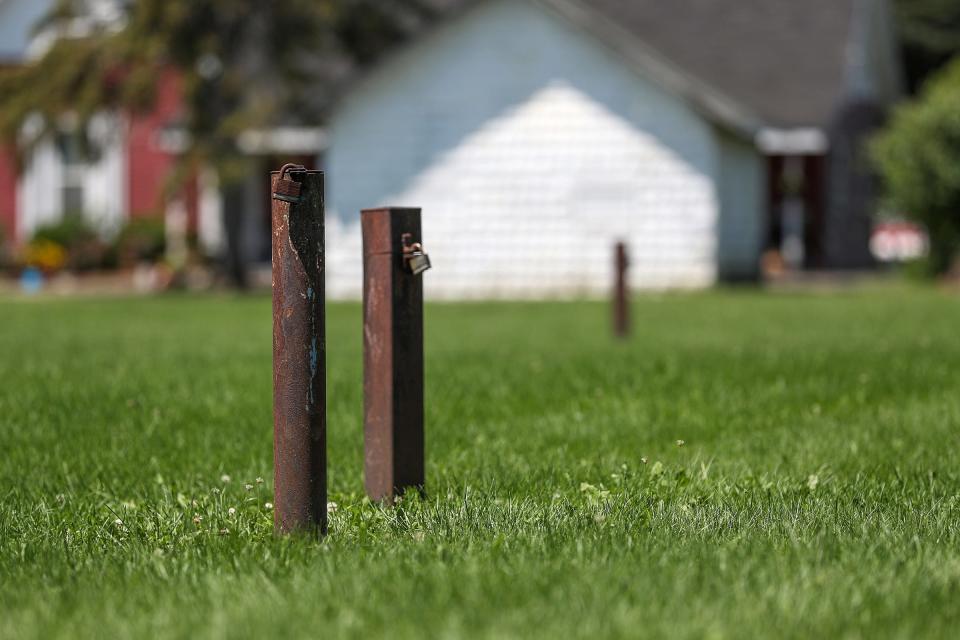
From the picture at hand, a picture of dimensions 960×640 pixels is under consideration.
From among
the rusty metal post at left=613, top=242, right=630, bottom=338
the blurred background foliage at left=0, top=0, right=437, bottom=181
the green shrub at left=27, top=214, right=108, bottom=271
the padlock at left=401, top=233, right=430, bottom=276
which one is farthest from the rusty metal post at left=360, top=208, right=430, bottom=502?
the green shrub at left=27, top=214, right=108, bottom=271

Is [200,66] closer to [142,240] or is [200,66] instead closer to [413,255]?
[142,240]

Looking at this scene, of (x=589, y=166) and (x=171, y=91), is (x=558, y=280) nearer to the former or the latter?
(x=589, y=166)

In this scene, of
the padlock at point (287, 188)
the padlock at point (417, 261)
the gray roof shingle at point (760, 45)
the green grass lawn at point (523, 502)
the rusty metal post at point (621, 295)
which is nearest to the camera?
the green grass lawn at point (523, 502)

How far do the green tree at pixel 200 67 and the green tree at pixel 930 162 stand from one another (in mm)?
9018

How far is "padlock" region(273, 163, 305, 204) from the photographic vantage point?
13.8 ft

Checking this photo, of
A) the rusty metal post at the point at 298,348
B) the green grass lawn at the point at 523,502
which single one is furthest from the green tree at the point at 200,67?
the rusty metal post at the point at 298,348

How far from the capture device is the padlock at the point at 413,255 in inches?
193

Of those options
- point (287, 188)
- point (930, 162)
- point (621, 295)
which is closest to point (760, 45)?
point (930, 162)

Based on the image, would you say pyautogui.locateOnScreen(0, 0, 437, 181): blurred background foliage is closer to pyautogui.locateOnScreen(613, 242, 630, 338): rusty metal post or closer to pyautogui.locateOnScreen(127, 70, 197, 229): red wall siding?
pyautogui.locateOnScreen(127, 70, 197, 229): red wall siding

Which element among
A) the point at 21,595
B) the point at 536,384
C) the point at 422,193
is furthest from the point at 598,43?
the point at 21,595

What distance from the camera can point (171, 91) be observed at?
32.1m

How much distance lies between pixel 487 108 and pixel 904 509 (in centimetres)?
1995

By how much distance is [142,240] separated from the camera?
2992 centimetres

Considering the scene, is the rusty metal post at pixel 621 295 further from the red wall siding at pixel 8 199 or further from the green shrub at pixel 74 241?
the red wall siding at pixel 8 199
